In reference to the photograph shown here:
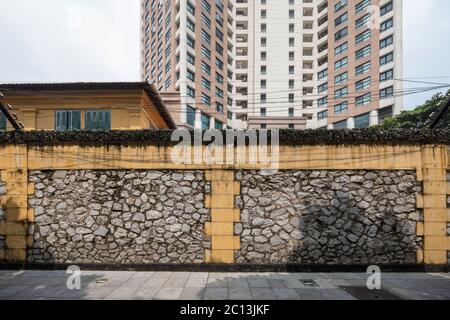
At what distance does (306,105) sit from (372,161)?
46.3 meters

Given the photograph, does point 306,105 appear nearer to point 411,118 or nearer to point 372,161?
point 411,118

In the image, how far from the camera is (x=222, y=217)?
24.4ft

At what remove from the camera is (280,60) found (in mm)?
52469

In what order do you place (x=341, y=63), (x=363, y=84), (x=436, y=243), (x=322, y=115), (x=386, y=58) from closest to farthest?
(x=436, y=243), (x=386, y=58), (x=363, y=84), (x=341, y=63), (x=322, y=115)

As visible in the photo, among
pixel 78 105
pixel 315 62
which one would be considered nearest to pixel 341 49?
pixel 315 62

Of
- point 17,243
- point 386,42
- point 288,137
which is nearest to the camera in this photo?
point 17,243

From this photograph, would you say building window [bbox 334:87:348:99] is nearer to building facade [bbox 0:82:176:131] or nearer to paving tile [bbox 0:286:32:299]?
building facade [bbox 0:82:176:131]

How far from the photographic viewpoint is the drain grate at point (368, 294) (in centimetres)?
570

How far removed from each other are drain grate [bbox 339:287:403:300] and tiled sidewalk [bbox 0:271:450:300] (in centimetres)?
15

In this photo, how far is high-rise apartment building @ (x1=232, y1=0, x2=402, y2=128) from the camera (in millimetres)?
37750

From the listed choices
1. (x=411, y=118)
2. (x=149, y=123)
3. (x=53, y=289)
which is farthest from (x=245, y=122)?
(x=53, y=289)

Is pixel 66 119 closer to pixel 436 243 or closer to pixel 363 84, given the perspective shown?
pixel 436 243

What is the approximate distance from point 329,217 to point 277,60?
5159 centimetres

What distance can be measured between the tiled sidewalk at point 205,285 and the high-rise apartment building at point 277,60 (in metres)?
29.7
